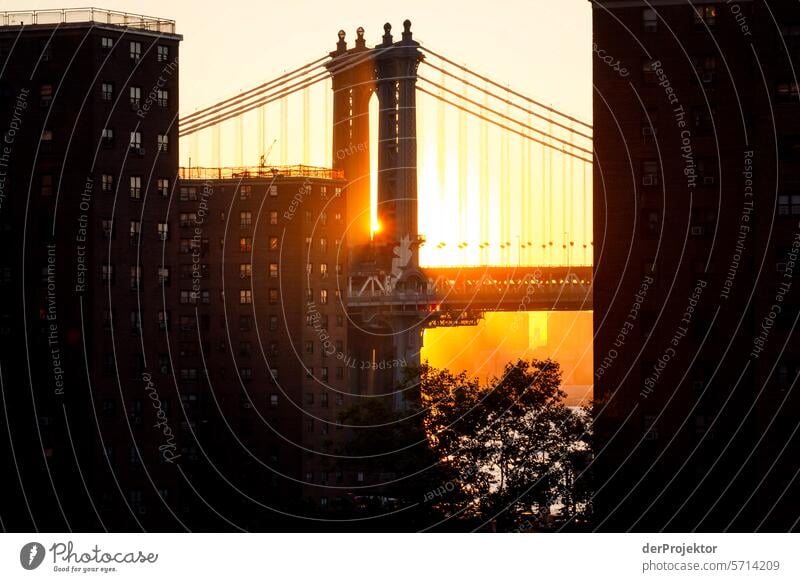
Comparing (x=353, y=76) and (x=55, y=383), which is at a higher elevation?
(x=353, y=76)

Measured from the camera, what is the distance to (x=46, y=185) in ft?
260

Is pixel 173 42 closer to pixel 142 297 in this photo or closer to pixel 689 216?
pixel 142 297

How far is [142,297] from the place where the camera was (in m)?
81.9

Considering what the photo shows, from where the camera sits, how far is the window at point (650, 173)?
74.1m

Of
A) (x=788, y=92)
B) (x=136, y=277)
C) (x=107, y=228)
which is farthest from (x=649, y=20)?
(x=136, y=277)

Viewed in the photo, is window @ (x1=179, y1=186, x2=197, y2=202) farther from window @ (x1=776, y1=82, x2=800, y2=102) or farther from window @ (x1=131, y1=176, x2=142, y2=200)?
window @ (x1=776, y1=82, x2=800, y2=102)

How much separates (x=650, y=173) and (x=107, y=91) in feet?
65.2

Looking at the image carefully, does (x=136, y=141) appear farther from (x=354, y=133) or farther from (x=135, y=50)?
(x=354, y=133)

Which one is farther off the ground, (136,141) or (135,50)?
(135,50)

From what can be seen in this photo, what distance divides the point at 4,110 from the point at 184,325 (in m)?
36.5

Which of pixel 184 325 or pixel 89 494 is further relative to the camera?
pixel 184 325

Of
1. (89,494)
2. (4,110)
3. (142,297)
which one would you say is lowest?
(89,494)

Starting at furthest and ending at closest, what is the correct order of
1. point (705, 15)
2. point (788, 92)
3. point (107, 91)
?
point (107, 91) < point (705, 15) < point (788, 92)
